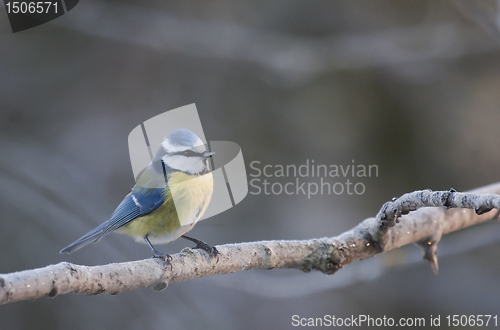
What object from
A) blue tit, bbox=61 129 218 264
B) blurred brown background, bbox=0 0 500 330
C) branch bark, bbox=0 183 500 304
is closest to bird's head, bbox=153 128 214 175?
blue tit, bbox=61 129 218 264

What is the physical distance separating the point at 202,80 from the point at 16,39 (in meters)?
0.64

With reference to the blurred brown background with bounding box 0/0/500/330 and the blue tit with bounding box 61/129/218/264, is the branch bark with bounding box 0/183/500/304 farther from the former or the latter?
the blurred brown background with bounding box 0/0/500/330

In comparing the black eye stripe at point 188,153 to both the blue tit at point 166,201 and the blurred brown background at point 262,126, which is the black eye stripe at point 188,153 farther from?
the blurred brown background at point 262,126

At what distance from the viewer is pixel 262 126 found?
165 centimetres

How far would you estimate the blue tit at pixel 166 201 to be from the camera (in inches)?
31.6

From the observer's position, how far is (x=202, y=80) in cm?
161

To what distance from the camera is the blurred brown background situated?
1292mm

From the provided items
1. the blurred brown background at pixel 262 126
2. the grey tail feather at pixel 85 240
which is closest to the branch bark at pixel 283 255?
the grey tail feather at pixel 85 240

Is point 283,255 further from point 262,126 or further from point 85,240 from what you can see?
point 262,126

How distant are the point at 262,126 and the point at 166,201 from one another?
0.87 m

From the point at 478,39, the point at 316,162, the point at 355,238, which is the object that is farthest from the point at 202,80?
the point at 478,39

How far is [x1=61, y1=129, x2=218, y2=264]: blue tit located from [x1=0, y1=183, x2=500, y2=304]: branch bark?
72 mm

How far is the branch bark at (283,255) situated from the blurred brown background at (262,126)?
37 cm

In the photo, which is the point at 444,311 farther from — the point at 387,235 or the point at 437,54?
the point at 437,54
